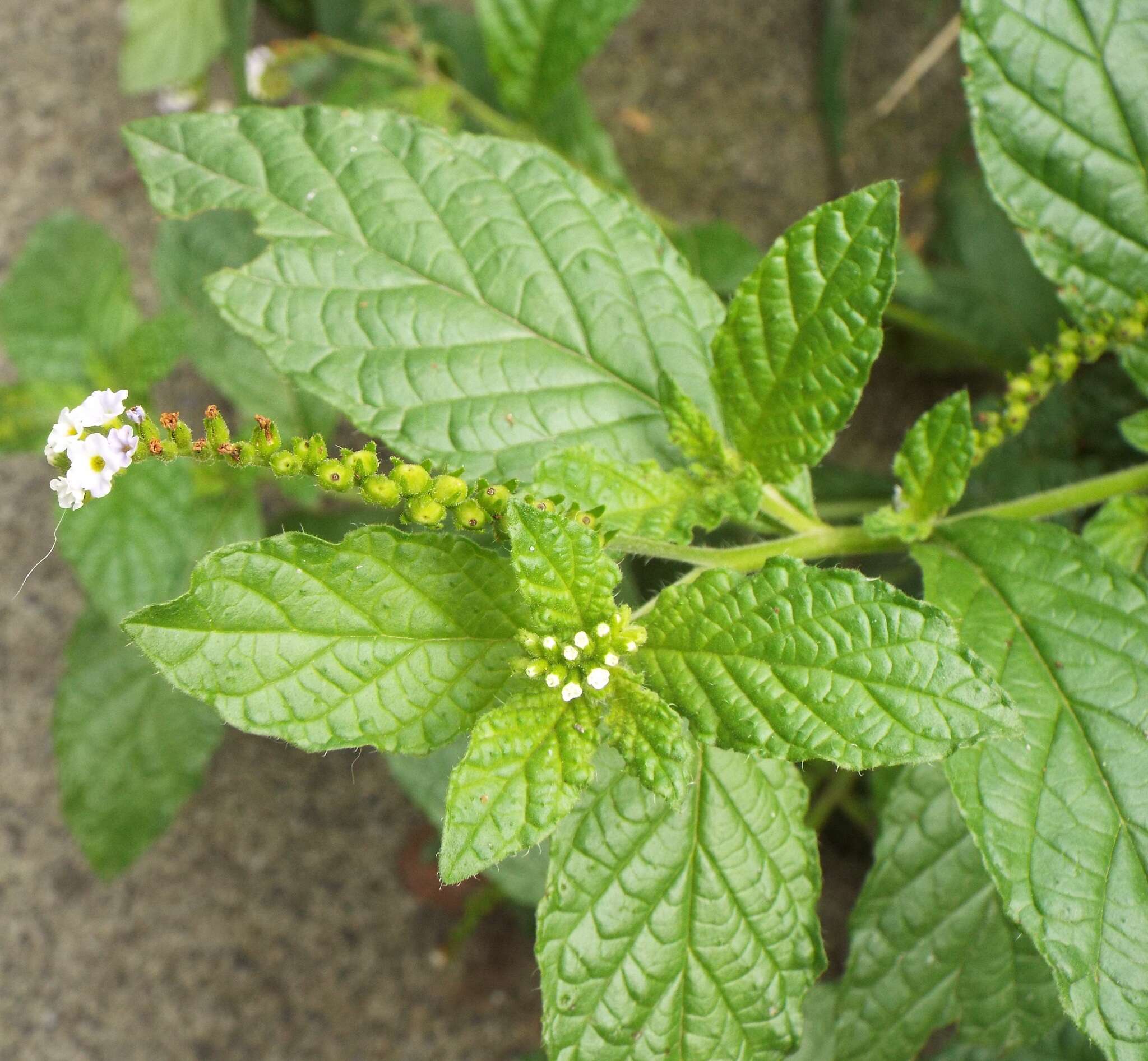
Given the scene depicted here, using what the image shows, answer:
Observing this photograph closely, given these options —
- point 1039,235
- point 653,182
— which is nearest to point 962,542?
point 1039,235

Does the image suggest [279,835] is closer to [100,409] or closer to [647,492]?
[647,492]

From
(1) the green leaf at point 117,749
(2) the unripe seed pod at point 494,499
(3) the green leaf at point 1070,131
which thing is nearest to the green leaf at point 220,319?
(1) the green leaf at point 117,749

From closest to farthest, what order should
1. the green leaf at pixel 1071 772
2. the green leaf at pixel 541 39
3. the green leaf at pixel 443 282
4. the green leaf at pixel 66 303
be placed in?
the green leaf at pixel 1071 772 < the green leaf at pixel 443 282 < the green leaf at pixel 541 39 < the green leaf at pixel 66 303

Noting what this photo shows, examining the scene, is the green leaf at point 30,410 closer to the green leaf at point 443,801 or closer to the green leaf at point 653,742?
the green leaf at point 443,801

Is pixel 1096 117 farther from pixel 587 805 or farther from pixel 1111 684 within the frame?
pixel 587 805

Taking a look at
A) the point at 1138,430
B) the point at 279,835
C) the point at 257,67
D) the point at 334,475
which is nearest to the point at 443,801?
the point at 279,835
